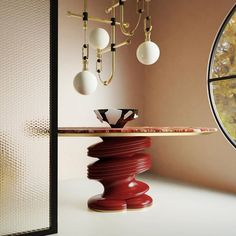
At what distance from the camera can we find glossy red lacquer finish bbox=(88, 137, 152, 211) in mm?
2514

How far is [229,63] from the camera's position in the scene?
3.48 meters

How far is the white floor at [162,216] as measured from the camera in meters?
2.07

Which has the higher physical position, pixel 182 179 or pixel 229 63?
pixel 229 63

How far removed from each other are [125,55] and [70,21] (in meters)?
0.81

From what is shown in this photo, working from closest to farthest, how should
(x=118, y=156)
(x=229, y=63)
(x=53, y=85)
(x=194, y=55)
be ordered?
(x=53, y=85) < (x=118, y=156) < (x=229, y=63) < (x=194, y=55)

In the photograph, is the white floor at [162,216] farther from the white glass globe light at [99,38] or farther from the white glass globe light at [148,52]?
the white glass globe light at [99,38]

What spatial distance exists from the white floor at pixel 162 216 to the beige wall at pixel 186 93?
0.41 meters

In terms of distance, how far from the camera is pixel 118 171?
2529mm

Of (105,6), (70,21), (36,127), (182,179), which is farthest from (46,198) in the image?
(105,6)

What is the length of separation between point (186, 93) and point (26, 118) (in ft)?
7.75

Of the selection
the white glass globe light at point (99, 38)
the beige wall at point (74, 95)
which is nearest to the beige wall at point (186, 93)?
the beige wall at point (74, 95)

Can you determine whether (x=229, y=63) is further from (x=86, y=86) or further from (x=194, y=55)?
(x=86, y=86)

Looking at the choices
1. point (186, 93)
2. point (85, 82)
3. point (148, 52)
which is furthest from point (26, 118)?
point (186, 93)

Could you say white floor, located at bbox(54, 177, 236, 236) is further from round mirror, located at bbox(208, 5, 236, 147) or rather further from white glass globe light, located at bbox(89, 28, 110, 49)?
white glass globe light, located at bbox(89, 28, 110, 49)
